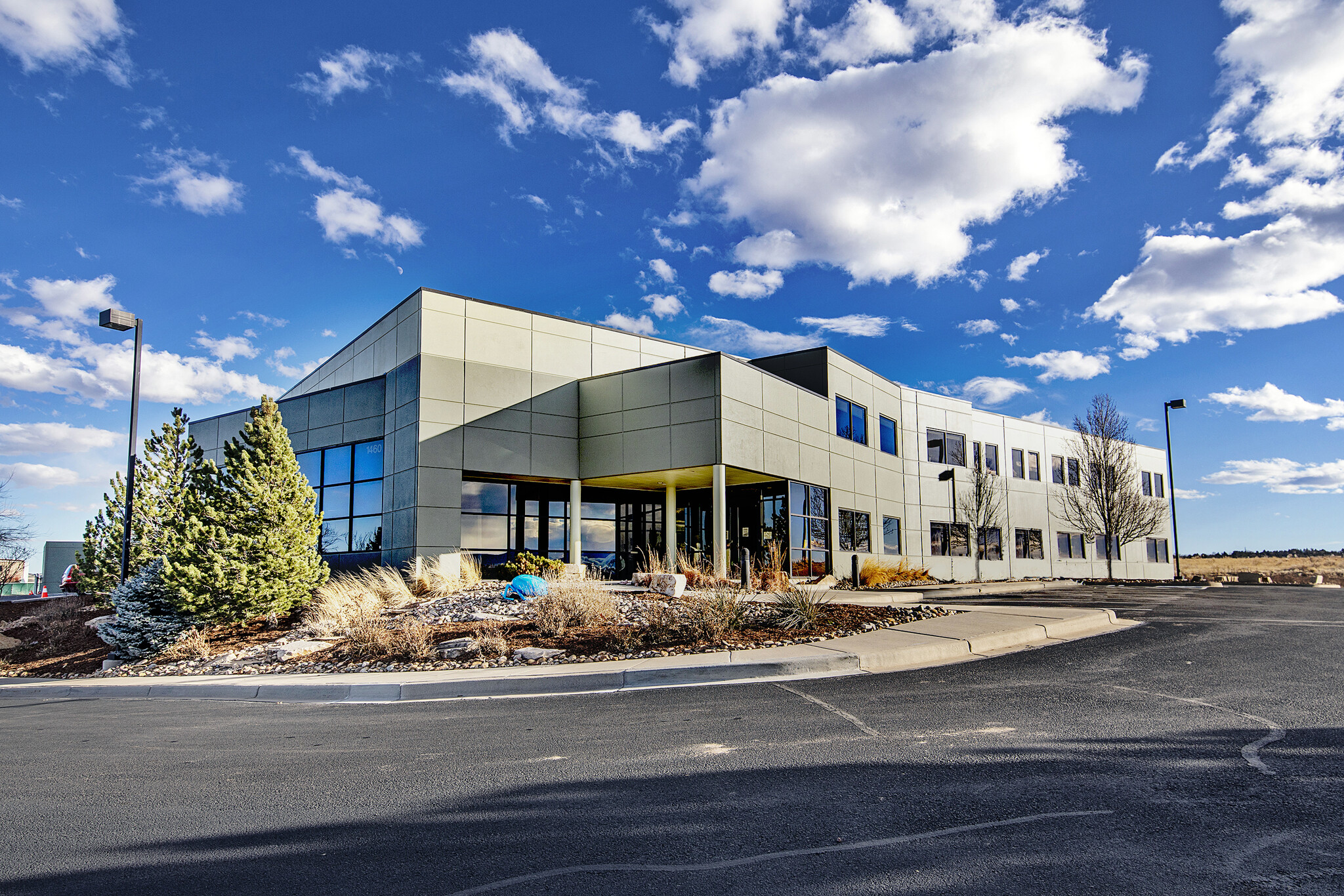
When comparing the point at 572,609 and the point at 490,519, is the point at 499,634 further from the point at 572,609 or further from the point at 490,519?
the point at 490,519

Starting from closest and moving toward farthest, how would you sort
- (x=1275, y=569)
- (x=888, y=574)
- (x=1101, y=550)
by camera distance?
1. (x=888, y=574)
2. (x=1101, y=550)
3. (x=1275, y=569)

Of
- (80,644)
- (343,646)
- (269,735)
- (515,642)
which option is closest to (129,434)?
(80,644)

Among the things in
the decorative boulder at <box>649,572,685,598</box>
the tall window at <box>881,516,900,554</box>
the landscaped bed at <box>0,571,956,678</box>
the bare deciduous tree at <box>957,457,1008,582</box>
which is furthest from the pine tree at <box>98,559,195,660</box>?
the bare deciduous tree at <box>957,457,1008,582</box>

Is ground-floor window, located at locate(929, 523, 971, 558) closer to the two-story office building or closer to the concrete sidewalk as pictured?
the two-story office building

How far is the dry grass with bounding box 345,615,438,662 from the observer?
37.4 feet

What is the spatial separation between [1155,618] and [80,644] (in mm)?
21591

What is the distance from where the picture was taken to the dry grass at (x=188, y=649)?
525 inches

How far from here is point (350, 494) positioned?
1023 inches

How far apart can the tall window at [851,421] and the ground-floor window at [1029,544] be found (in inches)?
580

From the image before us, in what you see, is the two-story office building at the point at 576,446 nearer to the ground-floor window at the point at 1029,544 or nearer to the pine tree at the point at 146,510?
the pine tree at the point at 146,510

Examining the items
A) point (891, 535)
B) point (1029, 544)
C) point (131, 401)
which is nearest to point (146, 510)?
point (131, 401)

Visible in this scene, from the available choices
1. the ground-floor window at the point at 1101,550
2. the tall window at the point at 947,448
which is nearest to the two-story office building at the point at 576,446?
the tall window at the point at 947,448

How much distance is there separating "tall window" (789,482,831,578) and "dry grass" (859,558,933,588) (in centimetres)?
144

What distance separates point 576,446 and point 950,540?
20.2 m
